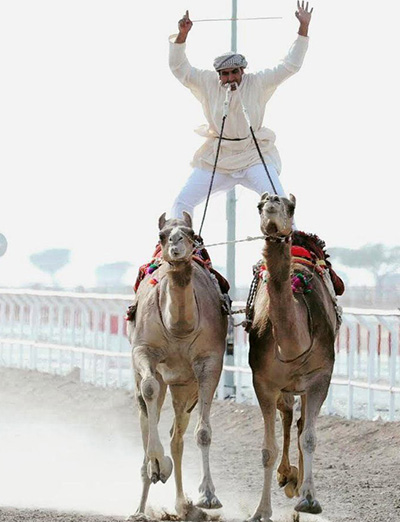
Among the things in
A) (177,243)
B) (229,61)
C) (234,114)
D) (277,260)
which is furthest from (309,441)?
(229,61)

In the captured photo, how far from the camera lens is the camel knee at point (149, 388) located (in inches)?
461

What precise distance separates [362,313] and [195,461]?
2884mm

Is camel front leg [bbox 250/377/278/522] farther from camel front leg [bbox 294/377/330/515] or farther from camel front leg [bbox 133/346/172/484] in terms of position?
camel front leg [bbox 133/346/172/484]

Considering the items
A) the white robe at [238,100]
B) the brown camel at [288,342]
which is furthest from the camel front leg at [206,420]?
the white robe at [238,100]

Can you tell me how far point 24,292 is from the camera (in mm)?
27656

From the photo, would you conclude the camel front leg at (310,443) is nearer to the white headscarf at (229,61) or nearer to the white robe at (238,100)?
the white robe at (238,100)

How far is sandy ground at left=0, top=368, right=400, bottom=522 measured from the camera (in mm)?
13242

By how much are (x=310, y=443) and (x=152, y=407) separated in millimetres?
1216

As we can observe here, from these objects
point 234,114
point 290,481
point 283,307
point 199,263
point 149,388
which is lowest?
point 290,481

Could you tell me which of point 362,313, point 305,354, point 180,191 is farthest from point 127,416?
point 305,354

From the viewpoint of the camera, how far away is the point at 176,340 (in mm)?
11977

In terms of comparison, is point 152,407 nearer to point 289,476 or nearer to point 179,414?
point 179,414

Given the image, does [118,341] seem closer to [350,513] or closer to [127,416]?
[127,416]

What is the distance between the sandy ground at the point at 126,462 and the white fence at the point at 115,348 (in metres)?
0.51
